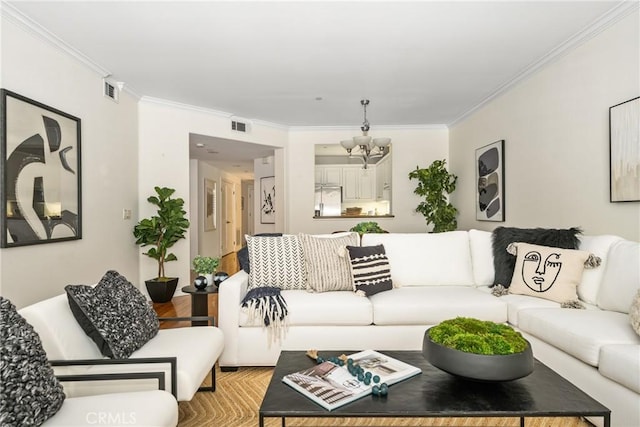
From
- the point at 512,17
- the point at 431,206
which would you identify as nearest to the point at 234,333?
the point at 512,17

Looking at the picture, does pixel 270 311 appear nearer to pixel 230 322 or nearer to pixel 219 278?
pixel 230 322

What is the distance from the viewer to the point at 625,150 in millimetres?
2697

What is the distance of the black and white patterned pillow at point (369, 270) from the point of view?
114 inches

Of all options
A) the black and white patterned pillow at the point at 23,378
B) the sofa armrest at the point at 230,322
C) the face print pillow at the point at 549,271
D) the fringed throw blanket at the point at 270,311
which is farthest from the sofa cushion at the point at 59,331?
the face print pillow at the point at 549,271

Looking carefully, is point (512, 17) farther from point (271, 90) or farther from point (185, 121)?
point (185, 121)

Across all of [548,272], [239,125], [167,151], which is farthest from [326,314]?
[239,125]

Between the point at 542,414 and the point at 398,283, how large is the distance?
6.02 feet

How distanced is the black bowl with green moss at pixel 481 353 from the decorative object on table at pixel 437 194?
457 centimetres

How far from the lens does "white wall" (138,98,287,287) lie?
15.9ft

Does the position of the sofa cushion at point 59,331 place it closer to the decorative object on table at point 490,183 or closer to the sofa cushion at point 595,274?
the sofa cushion at point 595,274

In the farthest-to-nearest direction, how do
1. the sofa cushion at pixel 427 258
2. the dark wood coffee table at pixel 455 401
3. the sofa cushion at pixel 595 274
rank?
the sofa cushion at pixel 427 258 → the sofa cushion at pixel 595 274 → the dark wood coffee table at pixel 455 401

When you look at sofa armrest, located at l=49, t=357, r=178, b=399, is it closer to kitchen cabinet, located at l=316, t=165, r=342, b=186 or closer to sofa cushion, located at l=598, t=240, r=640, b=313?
sofa cushion, located at l=598, t=240, r=640, b=313

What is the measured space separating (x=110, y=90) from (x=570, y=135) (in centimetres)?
458

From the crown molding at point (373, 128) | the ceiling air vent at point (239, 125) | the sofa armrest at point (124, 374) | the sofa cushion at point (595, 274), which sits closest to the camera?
the sofa armrest at point (124, 374)
